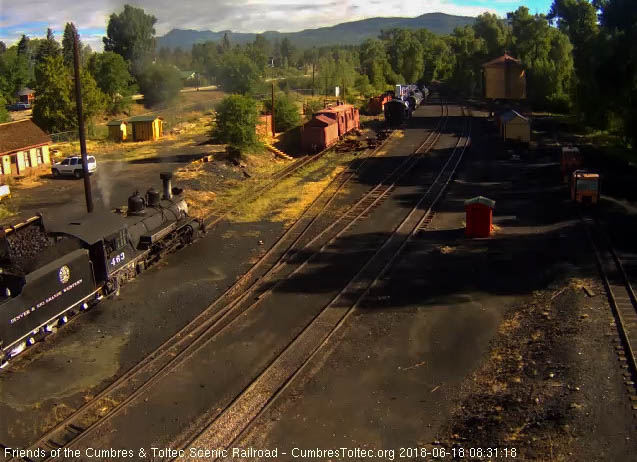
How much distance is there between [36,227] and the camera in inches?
586

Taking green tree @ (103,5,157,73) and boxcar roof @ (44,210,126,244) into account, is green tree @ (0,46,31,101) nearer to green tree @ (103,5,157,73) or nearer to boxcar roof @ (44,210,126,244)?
green tree @ (103,5,157,73)

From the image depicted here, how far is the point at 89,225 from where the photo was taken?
16.1 meters

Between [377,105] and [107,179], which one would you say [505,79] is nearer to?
[377,105]

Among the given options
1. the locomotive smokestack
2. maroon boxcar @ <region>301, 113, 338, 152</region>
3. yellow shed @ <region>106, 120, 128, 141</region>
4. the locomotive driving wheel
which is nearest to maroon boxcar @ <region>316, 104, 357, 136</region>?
maroon boxcar @ <region>301, 113, 338, 152</region>

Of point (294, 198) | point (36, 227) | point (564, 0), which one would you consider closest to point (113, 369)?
point (36, 227)

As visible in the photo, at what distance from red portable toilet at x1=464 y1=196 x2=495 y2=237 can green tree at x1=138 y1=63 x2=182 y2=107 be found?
213ft

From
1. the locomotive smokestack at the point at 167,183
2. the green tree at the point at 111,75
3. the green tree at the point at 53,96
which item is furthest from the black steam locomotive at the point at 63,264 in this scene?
the green tree at the point at 111,75

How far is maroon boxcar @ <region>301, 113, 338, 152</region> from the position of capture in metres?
44.2

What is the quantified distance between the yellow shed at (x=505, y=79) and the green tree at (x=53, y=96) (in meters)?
59.6

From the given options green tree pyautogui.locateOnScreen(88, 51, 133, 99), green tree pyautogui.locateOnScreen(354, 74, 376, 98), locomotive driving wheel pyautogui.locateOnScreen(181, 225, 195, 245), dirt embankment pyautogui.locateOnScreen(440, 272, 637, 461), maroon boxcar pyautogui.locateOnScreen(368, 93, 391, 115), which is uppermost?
green tree pyautogui.locateOnScreen(88, 51, 133, 99)

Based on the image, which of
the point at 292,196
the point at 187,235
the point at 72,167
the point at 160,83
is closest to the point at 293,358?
the point at 187,235

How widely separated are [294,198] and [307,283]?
12.1 m

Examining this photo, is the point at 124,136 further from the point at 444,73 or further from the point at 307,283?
the point at 444,73

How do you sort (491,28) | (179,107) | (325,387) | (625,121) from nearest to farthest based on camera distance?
(325,387), (625,121), (179,107), (491,28)
